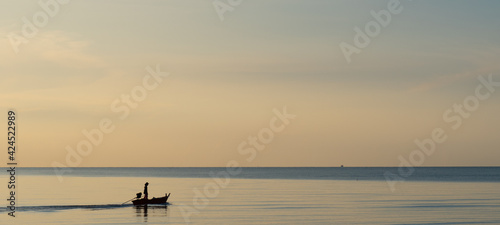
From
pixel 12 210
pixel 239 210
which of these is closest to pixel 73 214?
pixel 12 210

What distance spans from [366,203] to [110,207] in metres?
24.1

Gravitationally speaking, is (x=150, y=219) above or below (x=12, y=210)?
below

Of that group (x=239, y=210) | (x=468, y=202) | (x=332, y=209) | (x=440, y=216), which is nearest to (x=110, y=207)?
(x=239, y=210)

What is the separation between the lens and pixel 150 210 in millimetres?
60656

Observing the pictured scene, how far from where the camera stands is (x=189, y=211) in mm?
59969

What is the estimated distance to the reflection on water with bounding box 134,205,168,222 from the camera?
186 ft

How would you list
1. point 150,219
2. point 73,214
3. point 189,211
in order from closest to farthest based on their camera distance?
point 150,219 → point 73,214 → point 189,211

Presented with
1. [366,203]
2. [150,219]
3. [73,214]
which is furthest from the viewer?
[366,203]

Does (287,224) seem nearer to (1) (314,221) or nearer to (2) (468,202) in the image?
(1) (314,221)

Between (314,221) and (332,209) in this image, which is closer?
(314,221)

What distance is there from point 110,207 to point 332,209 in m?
19.7

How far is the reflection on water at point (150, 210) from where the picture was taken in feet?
186

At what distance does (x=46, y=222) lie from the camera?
50.3 meters

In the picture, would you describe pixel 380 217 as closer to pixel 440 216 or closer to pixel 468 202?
pixel 440 216
